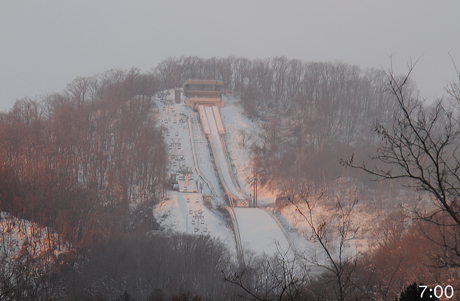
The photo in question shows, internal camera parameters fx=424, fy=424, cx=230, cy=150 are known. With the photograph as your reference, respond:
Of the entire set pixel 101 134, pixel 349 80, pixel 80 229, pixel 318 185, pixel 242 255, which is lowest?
pixel 242 255

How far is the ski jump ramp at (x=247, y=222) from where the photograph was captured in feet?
109

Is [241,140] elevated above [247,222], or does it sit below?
above

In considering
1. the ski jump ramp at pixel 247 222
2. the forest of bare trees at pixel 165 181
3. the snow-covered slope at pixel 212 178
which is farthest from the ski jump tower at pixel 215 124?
the forest of bare trees at pixel 165 181

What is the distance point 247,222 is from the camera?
37.6 m

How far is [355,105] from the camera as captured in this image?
66.8 metres

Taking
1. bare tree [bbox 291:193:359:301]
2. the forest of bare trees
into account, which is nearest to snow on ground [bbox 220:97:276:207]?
the forest of bare trees

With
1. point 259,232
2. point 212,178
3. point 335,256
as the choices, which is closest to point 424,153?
point 335,256

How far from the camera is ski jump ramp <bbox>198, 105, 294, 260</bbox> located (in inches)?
1305

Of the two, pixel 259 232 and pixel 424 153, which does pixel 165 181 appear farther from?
pixel 424 153

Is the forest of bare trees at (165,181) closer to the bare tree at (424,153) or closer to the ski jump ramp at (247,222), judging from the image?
the bare tree at (424,153)

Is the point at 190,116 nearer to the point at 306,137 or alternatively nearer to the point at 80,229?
the point at 306,137

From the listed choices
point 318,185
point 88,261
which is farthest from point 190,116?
point 88,261

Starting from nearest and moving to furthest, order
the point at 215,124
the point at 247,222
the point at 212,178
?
the point at 247,222
the point at 212,178
the point at 215,124

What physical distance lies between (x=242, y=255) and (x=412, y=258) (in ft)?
43.1
